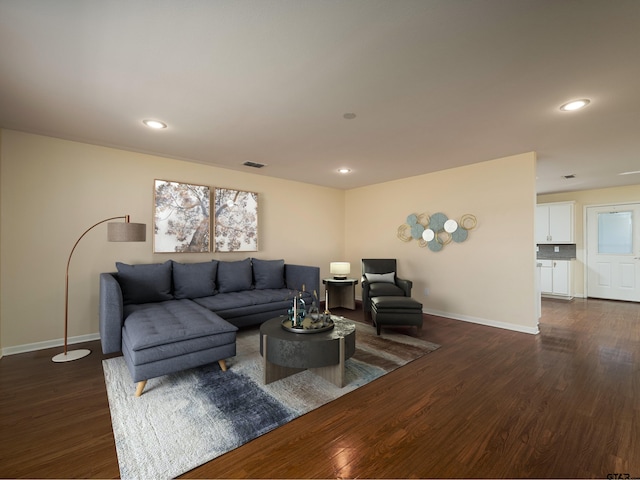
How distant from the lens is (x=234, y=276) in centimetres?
429

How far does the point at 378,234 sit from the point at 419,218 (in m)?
0.99

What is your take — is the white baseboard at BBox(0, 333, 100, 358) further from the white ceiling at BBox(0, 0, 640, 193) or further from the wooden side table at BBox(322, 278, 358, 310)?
the wooden side table at BBox(322, 278, 358, 310)

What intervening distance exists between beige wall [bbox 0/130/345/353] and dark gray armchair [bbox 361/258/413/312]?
9.00ft

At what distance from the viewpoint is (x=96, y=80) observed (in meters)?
2.16

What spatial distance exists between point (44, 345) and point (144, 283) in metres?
1.30

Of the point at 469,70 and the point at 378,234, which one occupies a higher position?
the point at 469,70

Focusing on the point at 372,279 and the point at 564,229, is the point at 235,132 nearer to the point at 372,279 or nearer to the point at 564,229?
the point at 372,279

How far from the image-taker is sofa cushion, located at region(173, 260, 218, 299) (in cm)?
379

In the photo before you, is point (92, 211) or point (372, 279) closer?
point (92, 211)

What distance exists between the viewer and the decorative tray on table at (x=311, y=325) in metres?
2.58

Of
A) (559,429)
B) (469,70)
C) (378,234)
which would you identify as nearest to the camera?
(559,429)

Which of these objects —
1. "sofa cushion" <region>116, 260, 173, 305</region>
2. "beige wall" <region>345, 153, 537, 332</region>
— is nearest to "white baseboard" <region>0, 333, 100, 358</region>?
"sofa cushion" <region>116, 260, 173, 305</region>

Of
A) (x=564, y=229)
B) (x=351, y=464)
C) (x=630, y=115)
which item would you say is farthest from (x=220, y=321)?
(x=564, y=229)

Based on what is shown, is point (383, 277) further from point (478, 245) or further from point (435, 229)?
point (478, 245)
